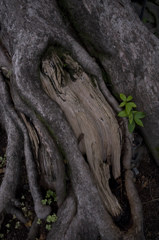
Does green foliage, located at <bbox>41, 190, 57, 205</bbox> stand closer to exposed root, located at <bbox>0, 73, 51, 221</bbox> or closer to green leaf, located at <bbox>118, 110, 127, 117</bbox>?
exposed root, located at <bbox>0, 73, 51, 221</bbox>

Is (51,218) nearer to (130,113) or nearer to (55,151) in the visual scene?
(55,151)

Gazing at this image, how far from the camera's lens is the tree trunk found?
207cm

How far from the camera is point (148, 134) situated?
9.01ft

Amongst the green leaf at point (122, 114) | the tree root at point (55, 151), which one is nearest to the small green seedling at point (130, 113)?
the green leaf at point (122, 114)

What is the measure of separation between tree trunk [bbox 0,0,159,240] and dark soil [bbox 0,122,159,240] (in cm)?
19

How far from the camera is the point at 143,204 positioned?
281cm

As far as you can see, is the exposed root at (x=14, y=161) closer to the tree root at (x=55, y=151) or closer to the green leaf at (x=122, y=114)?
the tree root at (x=55, y=151)

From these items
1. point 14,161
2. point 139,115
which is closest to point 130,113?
point 139,115

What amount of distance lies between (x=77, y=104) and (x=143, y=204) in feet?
6.07

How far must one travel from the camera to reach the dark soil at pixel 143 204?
258cm

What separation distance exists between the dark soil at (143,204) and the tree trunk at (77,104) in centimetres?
19

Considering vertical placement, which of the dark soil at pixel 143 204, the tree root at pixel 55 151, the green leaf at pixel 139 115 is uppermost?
the green leaf at pixel 139 115

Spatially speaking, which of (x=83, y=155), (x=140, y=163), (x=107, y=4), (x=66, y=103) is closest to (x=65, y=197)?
(x=83, y=155)

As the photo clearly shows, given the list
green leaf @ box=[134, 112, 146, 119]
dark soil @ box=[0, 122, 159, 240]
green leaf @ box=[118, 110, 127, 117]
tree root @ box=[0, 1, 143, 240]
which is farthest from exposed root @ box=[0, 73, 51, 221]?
green leaf @ box=[134, 112, 146, 119]
